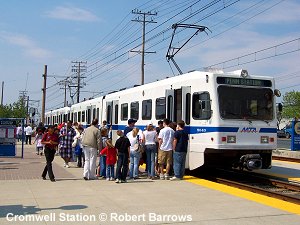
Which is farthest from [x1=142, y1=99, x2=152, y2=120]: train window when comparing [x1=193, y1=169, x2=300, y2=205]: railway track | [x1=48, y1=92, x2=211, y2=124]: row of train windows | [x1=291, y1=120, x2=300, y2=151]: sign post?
[x1=291, y1=120, x2=300, y2=151]: sign post

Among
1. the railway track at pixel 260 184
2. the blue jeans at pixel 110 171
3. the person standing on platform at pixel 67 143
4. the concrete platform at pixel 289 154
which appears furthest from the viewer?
the concrete platform at pixel 289 154

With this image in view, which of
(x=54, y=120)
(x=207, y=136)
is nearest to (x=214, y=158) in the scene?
(x=207, y=136)

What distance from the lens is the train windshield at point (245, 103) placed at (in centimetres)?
1289

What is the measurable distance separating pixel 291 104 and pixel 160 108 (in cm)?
8178

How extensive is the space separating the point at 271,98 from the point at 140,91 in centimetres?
608

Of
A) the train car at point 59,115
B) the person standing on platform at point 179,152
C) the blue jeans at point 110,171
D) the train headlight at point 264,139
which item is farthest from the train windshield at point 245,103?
the train car at point 59,115

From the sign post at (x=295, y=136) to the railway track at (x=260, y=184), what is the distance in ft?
30.0

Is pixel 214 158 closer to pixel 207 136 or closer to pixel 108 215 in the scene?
pixel 207 136

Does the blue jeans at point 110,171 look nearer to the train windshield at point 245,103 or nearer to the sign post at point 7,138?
the train windshield at point 245,103

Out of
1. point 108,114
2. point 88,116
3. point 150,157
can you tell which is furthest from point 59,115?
point 150,157

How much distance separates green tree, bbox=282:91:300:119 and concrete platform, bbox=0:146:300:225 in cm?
8264

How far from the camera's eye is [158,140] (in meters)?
13.1

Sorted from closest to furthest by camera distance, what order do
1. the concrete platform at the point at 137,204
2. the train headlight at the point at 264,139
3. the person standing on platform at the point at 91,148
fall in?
the concrete platform at the point at 137,204
the person standing on platform at the point at 91,148
the train headlight at the point at 264,139

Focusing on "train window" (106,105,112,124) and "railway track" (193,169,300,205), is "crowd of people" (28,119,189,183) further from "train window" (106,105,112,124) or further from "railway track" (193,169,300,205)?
"train window" (106,105,112,124)
